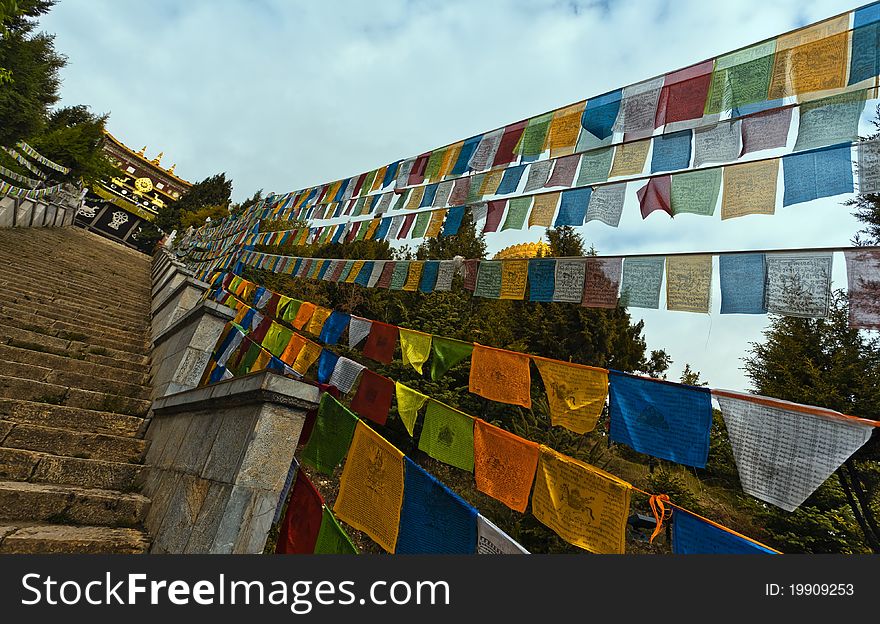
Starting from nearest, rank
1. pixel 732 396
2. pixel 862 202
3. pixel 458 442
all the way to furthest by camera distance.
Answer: pixel 732 396
pixel 458 442
pixel 862 202

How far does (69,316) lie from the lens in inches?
307

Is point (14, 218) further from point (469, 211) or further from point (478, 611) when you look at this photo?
point (478, 611)

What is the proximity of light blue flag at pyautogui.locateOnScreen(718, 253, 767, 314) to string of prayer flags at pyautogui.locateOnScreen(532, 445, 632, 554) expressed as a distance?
6.46 ft

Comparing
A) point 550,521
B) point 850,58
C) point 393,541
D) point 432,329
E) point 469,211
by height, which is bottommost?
point 393,541

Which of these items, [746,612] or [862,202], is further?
[862,202]

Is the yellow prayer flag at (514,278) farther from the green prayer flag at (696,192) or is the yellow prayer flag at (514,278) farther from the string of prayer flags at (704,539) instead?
the string of prayer flags at (704,539)

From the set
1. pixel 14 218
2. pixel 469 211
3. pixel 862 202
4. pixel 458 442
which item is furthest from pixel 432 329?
pixel 14 218

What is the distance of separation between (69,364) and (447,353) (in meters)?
5.43

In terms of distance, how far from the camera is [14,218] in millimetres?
16297

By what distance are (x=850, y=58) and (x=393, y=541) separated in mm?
5784

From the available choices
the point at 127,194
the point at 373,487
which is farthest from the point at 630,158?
the point at 127,194

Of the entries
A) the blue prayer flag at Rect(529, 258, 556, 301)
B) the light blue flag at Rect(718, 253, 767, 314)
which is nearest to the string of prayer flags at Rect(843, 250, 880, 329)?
the light blue flag at Rect(718, 253, 767, 314)

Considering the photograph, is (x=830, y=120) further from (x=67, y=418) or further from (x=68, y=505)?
(x=67, y=418)

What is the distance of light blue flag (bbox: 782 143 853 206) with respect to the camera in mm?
3309
